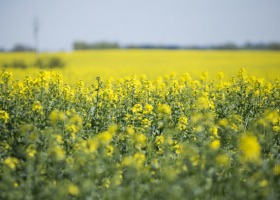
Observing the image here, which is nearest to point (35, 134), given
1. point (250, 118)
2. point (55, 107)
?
point (55, 107)

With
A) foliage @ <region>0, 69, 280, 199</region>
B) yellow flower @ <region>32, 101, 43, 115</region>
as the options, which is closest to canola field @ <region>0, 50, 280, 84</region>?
foliage @ <region>0, 69, 280, 199</region>

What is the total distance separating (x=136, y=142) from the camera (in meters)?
5.18

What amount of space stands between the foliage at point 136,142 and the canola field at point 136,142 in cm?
2

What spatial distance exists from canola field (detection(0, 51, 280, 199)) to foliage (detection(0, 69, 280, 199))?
2 cm

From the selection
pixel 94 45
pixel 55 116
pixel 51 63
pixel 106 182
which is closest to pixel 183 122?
pixel 106 182

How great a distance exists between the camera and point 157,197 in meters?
4.39

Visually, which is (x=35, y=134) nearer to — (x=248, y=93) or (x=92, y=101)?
(x=92, y=101)

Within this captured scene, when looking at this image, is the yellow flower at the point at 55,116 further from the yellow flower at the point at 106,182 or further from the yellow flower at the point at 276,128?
the yellow flower at the point at 276,128

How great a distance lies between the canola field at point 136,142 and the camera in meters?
4.32

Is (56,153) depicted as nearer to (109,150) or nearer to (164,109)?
(109,150)

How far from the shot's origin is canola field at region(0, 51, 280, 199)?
432cm

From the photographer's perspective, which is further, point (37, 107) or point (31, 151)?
point (37, 107)

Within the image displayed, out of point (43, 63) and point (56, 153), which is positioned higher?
point (56, 153)

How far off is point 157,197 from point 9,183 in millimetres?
1685
